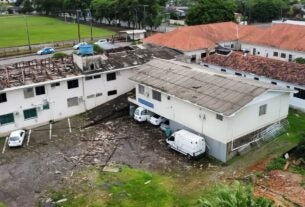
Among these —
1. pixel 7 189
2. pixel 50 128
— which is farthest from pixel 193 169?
pixel 50 128

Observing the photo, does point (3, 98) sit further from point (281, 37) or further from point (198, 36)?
point (281, 37)

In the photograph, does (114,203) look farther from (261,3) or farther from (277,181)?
(261,3)

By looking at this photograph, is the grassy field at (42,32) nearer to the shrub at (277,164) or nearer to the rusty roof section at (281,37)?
the rusty roof section at (281,37)

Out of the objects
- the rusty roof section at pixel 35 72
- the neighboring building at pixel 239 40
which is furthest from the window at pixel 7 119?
the neighboring building at pixel 239 40

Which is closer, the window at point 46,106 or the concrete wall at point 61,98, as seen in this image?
the concrete wall at point 61,98

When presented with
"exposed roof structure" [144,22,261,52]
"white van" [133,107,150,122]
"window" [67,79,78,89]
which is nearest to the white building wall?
"exposed roof structure" [144,22,261,52]

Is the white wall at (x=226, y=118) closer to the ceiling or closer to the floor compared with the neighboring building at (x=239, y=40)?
closer to the floor

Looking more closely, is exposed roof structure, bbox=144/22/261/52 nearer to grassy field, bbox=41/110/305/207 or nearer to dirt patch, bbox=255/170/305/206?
grassy field, bbox=41/110/305/207
